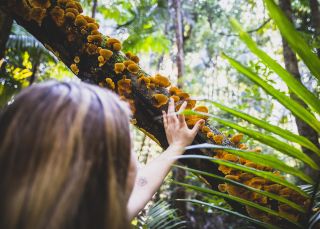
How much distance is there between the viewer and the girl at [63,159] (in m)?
0.77

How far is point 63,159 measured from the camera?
2.68 ft

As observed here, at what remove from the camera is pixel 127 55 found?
1.82 m

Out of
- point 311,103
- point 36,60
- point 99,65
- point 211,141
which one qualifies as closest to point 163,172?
point 211,141

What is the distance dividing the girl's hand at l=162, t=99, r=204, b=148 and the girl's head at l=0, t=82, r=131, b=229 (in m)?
0.58

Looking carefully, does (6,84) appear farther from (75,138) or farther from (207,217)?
(207,217)

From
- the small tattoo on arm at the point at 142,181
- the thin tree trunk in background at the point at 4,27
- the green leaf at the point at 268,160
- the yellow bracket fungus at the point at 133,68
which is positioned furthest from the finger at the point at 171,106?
the thin tree trunk in background at the point at 4,27

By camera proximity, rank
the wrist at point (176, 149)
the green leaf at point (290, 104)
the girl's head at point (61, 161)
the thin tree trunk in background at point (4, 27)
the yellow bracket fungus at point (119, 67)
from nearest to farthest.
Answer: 1. the girl's head at point (61, 161)
2. the green leaf at point (290, 104)
3. the wrist at point (176, 149)
4. the yellow bracket fungus at point (119, 67)
5. the thin tree trunk in background at point (4, 27)

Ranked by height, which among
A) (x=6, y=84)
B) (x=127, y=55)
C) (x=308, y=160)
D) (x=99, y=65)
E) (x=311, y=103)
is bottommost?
(x=308, y=160)

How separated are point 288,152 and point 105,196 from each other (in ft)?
1.90

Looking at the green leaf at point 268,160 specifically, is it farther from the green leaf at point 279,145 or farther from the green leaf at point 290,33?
the green leaf at point 290,33

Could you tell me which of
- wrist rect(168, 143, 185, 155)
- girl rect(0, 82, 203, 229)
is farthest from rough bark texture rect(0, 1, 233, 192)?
girl rect(0, 82, 203, 229)

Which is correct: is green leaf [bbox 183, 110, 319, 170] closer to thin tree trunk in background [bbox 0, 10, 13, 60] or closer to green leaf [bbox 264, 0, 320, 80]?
green leaf [bbox 264, 0, 320, 80]

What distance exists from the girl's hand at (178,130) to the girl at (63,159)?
22.0 inches

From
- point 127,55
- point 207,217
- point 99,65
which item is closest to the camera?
point 99,65
